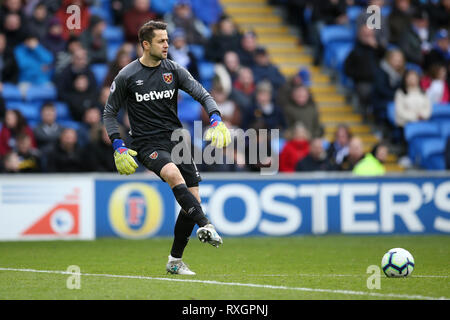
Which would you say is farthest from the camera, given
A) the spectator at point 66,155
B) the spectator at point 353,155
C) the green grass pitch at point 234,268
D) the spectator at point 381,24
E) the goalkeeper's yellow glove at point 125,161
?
the spectator at point 381,24

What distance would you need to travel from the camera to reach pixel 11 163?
1490 cm

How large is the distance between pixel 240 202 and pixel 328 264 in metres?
4.70

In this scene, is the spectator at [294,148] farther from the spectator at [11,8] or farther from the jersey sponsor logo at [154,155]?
the jersey sponsor logo at [154,155]

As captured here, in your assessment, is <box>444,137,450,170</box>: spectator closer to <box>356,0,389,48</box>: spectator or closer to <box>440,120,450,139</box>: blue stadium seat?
<box>440,120,450,139</box>: blue stadium seat

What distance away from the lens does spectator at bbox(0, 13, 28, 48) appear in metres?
16.7

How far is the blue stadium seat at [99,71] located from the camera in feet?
56.9

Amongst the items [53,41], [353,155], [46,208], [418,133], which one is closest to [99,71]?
[53,41]

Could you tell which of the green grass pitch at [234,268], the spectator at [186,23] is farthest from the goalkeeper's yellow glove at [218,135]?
the spectator at [186,23]

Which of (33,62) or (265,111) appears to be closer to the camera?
(33,62)

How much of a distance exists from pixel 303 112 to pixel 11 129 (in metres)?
5.51

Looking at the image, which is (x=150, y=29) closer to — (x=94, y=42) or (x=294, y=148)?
(x=294, y=148)

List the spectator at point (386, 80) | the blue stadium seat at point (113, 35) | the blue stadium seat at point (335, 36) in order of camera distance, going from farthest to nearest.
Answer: the blue stadium seat at point (335, 36)
the spectator at point (386, 80)
the blue stadium seat at point (113, 35)

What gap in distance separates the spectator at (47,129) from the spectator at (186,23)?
11.3 ft

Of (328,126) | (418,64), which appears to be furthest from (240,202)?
(418,64)
